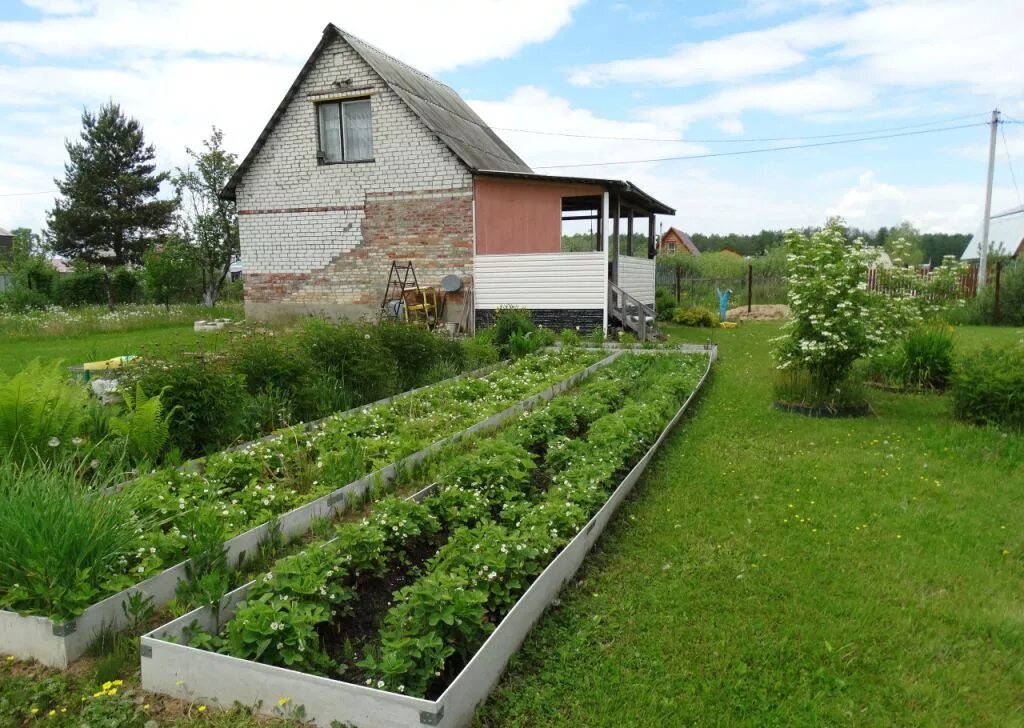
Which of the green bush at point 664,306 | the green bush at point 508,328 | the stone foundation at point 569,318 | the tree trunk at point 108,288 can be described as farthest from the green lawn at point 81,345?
the green bush at point 664,306

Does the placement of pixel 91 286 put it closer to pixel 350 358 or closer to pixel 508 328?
pixel 508 328

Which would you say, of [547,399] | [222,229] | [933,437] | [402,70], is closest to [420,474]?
[547,399]

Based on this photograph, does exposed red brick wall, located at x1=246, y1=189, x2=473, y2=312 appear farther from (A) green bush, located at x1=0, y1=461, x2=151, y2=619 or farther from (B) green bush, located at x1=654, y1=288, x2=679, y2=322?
(A) green bush, located at x1=0, y1=461, x2=151, y2=619

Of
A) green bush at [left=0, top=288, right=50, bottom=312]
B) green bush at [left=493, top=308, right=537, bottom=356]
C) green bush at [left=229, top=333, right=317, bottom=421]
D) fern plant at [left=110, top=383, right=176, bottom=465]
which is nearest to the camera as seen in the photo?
fern plant at [left=110, top=383, right=176, bottom=465]

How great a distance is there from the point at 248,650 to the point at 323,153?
1484cm

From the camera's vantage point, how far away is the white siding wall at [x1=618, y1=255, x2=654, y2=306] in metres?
15.4

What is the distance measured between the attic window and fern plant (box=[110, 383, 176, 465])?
38.6ft

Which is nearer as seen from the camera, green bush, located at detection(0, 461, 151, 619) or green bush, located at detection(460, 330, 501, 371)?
green bush, located at detection(0, 461, 151, 619)

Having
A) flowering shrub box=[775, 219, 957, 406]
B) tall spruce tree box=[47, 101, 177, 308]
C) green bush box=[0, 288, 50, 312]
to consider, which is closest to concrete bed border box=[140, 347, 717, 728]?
flowering shrub box=[775, 219, 957, 406]

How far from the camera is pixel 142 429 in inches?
183

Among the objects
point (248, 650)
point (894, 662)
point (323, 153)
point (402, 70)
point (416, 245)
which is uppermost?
point (402, 70)

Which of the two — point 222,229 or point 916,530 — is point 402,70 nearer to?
point 222,229

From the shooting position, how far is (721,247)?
72375 millimetres

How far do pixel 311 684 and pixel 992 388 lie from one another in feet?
22.2
